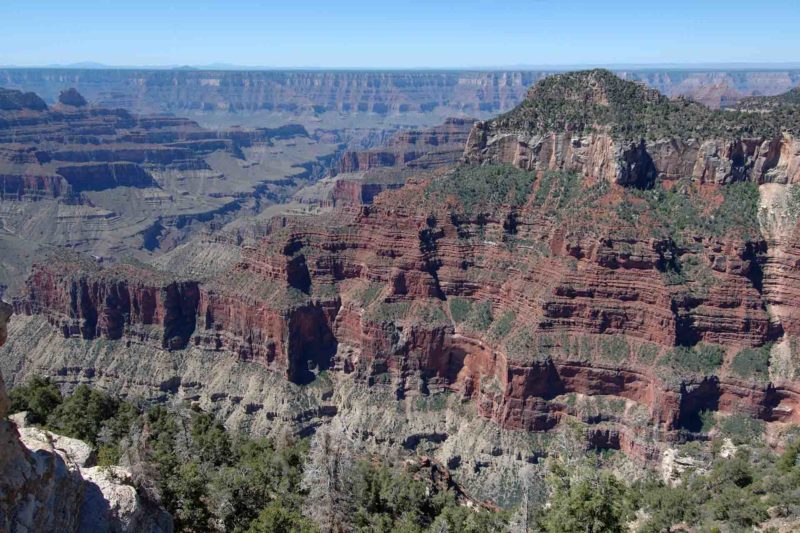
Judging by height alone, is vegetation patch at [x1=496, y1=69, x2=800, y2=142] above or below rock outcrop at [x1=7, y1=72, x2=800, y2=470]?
above

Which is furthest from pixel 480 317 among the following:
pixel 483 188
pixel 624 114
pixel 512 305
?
pixel 624 114

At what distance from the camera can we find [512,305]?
7569cm

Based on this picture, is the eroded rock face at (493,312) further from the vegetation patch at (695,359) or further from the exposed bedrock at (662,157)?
the exposed bedrock at (662,157)

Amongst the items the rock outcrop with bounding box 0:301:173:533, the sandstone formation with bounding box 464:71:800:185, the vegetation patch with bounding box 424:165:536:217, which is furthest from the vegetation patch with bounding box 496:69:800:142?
the rock outcrop with bounding box 0:301:173:533

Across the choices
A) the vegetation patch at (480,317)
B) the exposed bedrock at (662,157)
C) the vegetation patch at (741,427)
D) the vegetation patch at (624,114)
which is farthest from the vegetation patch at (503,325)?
the vegetation patch at (624,114)

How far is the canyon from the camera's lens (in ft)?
221

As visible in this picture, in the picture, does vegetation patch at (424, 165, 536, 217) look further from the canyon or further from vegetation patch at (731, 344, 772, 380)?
vegetation patch at (731, 344, 772, 380)

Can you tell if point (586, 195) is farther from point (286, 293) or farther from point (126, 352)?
point (126, 352)

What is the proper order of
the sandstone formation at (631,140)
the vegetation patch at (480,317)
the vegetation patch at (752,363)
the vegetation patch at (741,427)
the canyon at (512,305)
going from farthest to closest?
the vegetation patch at (480,317), the sandstone formation at (631,140), the canyon at (512,305), the vegetation patch at (752,363), the vegetation patch at (741,427)

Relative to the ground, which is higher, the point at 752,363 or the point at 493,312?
the point at 493,312

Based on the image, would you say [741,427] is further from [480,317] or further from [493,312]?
[480,317]

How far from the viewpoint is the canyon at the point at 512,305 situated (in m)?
67.3

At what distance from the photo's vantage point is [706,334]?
68.1 m

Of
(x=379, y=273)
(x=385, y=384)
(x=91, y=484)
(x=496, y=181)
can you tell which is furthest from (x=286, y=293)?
(x=91, y=484)
